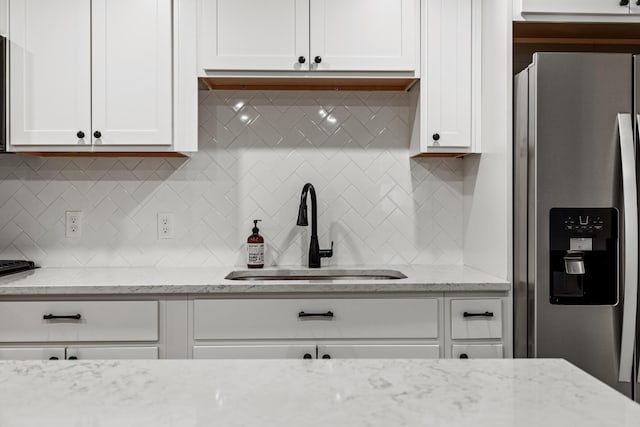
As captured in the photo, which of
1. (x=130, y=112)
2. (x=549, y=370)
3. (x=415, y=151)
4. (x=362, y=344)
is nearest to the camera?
(x=549, y=370)

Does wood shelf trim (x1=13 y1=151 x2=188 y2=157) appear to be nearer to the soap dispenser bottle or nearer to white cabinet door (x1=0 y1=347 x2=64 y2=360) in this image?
the soap dispenser bottle

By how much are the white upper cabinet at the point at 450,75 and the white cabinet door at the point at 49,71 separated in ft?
4.90

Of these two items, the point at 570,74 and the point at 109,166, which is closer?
the point at 570,74

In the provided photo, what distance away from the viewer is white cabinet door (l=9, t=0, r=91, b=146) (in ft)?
7.83

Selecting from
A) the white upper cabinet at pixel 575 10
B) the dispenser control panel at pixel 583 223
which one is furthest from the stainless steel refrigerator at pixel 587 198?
the white upper cabinet at pixel 575 10

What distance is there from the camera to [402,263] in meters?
A: 2.83

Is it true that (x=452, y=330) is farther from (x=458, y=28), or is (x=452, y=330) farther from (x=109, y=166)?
(x=109, y=166)

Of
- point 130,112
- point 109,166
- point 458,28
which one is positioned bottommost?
point 109,166

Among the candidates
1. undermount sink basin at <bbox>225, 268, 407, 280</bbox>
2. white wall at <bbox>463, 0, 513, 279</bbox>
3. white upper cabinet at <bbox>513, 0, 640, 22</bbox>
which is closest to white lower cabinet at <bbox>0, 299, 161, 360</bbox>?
undermount sink basin at <bbox>225, 268, 407, 280</bbox>

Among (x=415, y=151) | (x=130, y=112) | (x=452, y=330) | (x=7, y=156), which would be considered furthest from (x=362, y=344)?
(x=7, y=156)

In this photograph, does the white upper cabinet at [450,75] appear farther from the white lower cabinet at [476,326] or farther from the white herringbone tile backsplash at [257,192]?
the white lower cabinet at [476,326]

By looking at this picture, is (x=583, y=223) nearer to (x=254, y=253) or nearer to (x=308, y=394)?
(x=254, y=253)

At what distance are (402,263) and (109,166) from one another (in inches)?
61.4

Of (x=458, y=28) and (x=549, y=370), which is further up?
(x=458, y=28)
